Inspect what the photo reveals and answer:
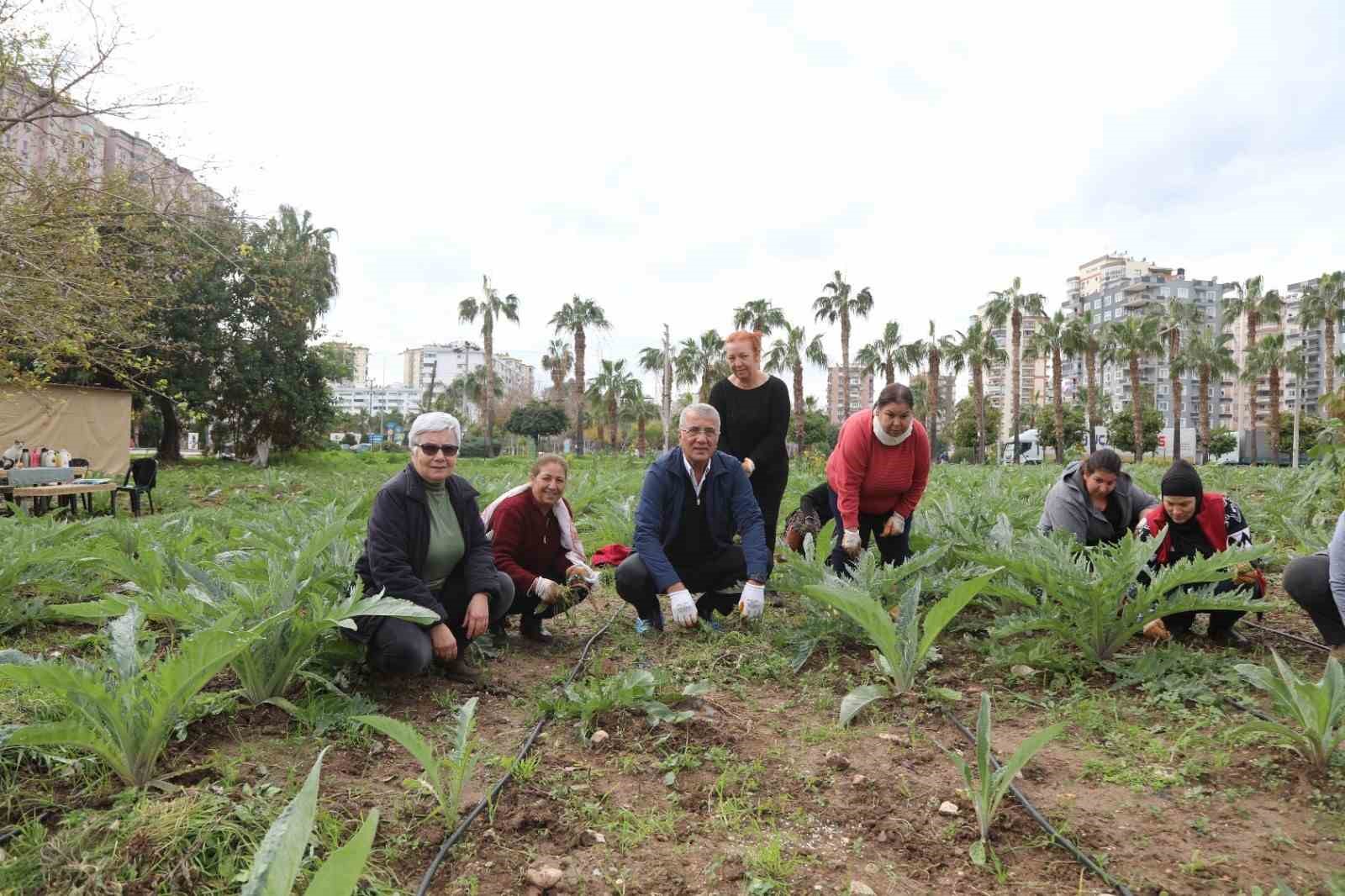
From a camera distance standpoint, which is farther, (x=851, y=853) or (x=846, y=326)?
(x=846, y=326)

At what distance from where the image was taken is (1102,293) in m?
123

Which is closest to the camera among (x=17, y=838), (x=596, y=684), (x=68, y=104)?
(x=17, y=838)

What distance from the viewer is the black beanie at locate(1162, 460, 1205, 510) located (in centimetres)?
385

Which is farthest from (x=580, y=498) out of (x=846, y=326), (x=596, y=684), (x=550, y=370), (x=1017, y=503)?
(x=550, y=370)

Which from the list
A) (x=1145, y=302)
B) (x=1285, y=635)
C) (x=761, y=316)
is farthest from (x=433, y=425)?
(x=1145, y=302)

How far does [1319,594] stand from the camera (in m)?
3.66

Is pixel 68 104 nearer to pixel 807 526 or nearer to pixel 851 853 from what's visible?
pixel 807 526

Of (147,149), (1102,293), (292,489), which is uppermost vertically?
(1102,293)

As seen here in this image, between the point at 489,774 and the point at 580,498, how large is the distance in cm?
752

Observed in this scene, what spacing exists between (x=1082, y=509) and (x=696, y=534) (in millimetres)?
2159

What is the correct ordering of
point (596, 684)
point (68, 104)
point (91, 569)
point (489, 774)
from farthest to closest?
1. point (68, 104)
2. point (91, 569)
3. point (596, 684)
4. point (489, 774)

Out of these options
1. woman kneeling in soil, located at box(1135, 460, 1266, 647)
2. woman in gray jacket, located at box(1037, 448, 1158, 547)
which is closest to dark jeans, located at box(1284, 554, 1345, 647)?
woman kneeling in soil, located at box(1135, 460, 1266, 647)

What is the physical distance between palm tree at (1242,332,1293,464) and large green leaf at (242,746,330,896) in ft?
152

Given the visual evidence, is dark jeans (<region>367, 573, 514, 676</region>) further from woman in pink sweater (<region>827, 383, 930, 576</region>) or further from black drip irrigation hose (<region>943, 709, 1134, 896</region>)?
woman in pink sweater (<region>827, 383, 930, 576</region>)
